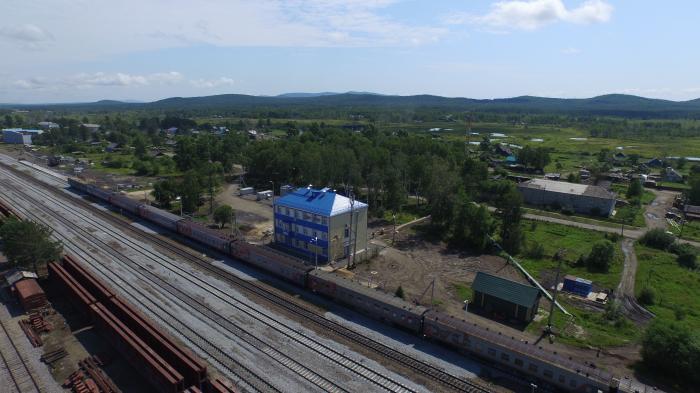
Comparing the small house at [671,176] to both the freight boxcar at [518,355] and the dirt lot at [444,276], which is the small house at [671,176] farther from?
the freight boxcar at [518,355]

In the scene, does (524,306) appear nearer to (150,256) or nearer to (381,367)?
(381,367)

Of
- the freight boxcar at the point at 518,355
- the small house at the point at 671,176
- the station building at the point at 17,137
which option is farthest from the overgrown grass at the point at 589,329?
the station building at the point at 17,137

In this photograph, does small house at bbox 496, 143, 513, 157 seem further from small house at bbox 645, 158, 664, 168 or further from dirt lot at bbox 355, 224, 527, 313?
dirt lot at bbox 355, 224, 527, 313

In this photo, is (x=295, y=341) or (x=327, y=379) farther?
(x=295, y=341)

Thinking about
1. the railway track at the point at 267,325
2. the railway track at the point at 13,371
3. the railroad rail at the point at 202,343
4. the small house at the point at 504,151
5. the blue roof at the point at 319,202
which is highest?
the blue roof at the point at 319,202

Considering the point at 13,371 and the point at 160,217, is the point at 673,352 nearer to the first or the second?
the point at 13,371

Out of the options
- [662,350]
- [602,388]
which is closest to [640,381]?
[662,350]
